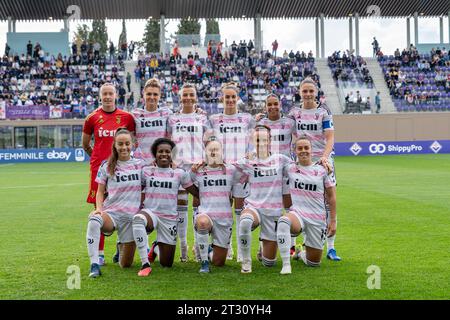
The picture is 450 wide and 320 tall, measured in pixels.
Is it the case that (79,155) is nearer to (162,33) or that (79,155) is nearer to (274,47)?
(162,33)

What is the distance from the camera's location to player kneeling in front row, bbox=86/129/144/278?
7.00m

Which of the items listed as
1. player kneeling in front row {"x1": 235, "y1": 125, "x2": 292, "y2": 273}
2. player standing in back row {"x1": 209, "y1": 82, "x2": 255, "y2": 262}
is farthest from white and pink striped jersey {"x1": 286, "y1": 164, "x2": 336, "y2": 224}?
player standing in back row {"x1": 209, "y1": 82, "x2": 255, "y2": 262}

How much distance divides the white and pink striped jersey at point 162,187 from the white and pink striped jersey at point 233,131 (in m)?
0.69

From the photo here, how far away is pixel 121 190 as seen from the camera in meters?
7.12

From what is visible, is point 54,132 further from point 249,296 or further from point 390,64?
point 249,296

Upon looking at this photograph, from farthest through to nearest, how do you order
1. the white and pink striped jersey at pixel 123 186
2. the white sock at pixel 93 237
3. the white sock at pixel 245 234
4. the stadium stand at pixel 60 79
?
the stadium stand at pixel 60 79, the white and pink striped jersey at pixel 123 186, the white sock at pixel 245 234, the white sock at pixel 93 237

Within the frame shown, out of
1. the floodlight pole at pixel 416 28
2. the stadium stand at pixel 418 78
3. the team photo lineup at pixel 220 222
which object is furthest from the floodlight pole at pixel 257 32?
the team photo lineup at pixel 220 222

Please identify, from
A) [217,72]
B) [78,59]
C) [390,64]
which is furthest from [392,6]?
[78,59]

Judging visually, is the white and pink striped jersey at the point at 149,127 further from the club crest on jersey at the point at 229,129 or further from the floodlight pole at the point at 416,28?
the floodlight pole at the point at 416,28

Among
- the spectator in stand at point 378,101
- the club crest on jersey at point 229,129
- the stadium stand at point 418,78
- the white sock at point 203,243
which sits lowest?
the white sock at point 203,243

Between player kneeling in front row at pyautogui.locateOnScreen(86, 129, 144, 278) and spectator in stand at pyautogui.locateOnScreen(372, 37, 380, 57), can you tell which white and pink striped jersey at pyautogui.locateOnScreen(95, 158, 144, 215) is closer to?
player kneeling in front row at pyautogui.locateOnScreen(86, 129, 144, 278)

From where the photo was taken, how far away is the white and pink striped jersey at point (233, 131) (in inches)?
304

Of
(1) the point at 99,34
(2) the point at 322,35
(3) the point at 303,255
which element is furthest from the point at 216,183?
(1) the point at 99,34

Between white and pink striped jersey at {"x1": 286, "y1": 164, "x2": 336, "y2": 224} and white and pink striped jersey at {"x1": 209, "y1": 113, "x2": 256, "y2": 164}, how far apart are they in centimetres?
77
